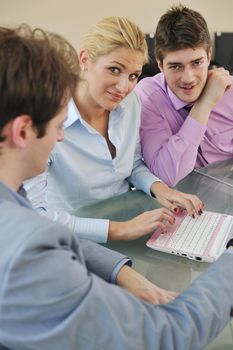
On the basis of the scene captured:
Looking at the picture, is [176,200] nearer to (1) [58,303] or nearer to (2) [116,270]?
(2) [116,270]

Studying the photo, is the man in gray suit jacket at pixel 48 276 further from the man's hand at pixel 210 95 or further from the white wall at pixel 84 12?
the white wall at pixel 84 12

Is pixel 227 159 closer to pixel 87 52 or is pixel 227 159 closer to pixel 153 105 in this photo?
pixel 153 105

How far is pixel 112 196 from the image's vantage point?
124 centimetres

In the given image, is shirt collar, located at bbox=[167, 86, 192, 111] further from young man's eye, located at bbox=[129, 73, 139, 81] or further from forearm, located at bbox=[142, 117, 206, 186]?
young man's eye, located at bbox=[129, 73, 139, 81]

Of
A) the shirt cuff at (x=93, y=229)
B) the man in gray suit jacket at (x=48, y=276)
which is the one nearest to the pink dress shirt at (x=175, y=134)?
the shirt cuff at (x=93, y=229)

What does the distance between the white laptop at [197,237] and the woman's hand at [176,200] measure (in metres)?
0.03

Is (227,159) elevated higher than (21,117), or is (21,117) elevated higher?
(21,117)

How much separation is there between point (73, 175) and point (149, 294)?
1.75ft

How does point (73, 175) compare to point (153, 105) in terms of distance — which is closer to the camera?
point (73, 175)

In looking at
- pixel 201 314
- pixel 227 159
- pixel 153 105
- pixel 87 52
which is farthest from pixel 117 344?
pixel 227 159

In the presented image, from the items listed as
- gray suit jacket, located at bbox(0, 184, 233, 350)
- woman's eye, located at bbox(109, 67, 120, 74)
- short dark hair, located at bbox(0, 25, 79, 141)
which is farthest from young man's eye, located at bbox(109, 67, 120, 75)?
gray suit jacket, located at bbox(0, 184, 233, 350)

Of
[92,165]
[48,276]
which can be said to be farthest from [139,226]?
[48,276]

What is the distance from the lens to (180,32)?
52.2 inches

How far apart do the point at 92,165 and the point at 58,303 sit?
786mm
